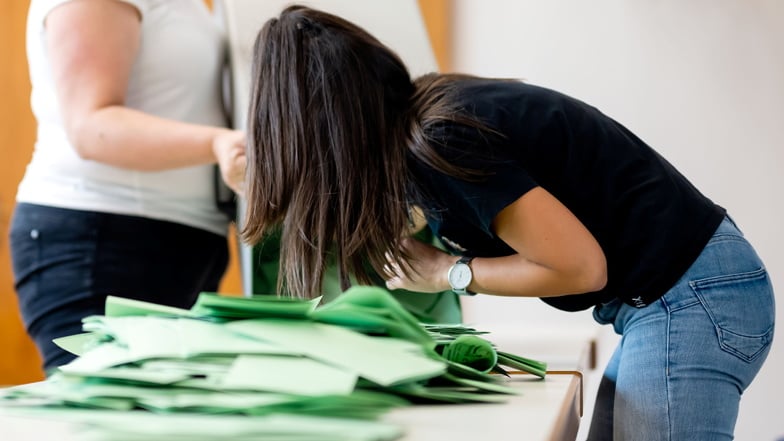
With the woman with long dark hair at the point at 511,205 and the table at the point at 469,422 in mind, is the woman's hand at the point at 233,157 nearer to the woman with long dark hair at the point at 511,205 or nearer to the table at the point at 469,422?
the woman with long dark hair at the point at 511,205

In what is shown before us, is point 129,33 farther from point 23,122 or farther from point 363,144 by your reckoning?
point 23,122

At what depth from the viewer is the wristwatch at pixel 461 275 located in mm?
1004

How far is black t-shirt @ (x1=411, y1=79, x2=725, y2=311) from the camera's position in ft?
3.12

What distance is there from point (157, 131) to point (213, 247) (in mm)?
251

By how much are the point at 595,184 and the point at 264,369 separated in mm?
539

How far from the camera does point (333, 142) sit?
0.96m

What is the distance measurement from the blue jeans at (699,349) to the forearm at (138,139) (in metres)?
0.63

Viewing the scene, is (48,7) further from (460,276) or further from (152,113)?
(460,276)

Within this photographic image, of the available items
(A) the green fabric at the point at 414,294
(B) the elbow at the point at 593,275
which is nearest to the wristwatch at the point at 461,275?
(B) the elbow at the point at 593,275

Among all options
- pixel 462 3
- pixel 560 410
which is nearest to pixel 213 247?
pixel 560 410

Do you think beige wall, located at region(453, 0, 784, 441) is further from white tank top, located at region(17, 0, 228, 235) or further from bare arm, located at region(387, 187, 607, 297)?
bare arm, located at region(387, 187, 607, 297)

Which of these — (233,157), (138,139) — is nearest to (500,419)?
(233,157)

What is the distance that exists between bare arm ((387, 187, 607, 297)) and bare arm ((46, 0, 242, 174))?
0.52 metres

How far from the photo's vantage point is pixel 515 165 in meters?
0.92
